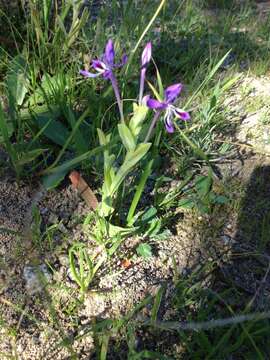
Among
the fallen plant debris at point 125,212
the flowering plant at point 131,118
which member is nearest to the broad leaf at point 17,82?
the fallen plant debris at point 125,212

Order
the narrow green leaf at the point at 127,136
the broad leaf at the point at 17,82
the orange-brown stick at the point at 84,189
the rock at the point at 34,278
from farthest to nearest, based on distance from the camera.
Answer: the broad leaf at the point at 17,82 < the orange-brown stick at the point at 84,189 < the rock at the point at 34,278 < the narrow green leaf at the point at 127,136

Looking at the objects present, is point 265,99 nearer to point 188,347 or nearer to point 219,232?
point 219,232

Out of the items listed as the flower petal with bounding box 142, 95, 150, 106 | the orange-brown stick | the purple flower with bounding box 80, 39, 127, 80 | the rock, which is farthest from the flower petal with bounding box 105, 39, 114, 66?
the rock

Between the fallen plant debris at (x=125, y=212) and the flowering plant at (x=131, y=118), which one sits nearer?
the flowering plant at (x=131, y=118)

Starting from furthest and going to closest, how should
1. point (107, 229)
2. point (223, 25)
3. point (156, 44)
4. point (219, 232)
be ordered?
point (223, 25)
point (156, 44)
point (219, 232)
point (107, 229)

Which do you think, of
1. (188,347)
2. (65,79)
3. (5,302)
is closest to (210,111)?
(65,79)

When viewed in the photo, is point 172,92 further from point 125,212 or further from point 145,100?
point 125,212

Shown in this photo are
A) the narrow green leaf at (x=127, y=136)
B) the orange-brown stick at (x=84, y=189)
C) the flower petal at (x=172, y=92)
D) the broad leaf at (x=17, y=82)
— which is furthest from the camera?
the broad leaf at (x=17, y=82)

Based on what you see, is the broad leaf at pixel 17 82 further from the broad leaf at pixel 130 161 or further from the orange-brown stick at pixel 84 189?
the broad leaf at pixel 130 161
